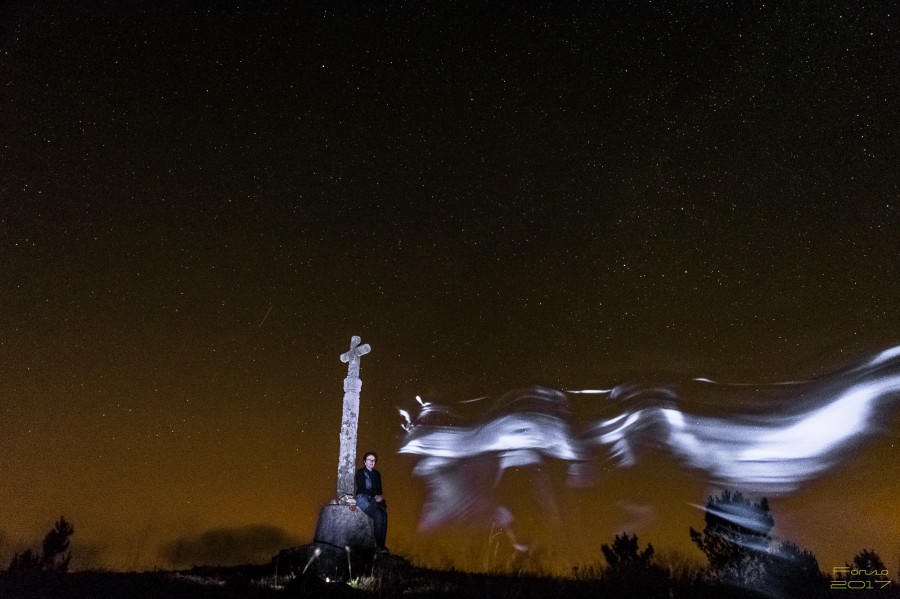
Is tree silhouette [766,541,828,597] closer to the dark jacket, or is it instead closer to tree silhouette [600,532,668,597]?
tree silhouette [600,532,668,597]

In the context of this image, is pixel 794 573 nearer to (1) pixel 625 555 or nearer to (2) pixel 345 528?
(1) pixel 625 555

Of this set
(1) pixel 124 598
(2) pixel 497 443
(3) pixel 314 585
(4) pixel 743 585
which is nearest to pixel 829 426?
(4) pixel 743 585

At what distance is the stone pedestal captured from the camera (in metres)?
13.6

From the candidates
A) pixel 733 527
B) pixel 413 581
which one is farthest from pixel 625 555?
pixel 413 581

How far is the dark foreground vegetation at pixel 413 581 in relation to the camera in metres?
11.2

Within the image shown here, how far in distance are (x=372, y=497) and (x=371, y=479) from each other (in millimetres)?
371

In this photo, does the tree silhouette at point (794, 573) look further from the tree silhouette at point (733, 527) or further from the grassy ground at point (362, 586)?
the tree silhouette at point (733, 527)

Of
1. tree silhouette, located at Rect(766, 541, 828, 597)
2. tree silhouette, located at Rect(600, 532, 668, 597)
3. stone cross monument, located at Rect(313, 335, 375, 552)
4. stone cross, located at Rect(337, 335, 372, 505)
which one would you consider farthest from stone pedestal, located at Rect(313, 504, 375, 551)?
tree silhouette, located at Rect(766, 541, 828, 597)

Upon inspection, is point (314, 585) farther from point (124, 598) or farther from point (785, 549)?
point (785, 549)

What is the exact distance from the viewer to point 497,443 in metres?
16.1

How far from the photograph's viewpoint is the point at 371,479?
46.8 feet

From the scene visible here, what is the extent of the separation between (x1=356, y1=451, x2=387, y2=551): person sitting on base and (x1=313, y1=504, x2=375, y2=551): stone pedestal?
0.41 feet

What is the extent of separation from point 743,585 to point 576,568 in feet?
10.00

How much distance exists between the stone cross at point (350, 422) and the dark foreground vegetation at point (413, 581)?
4.73 ft
